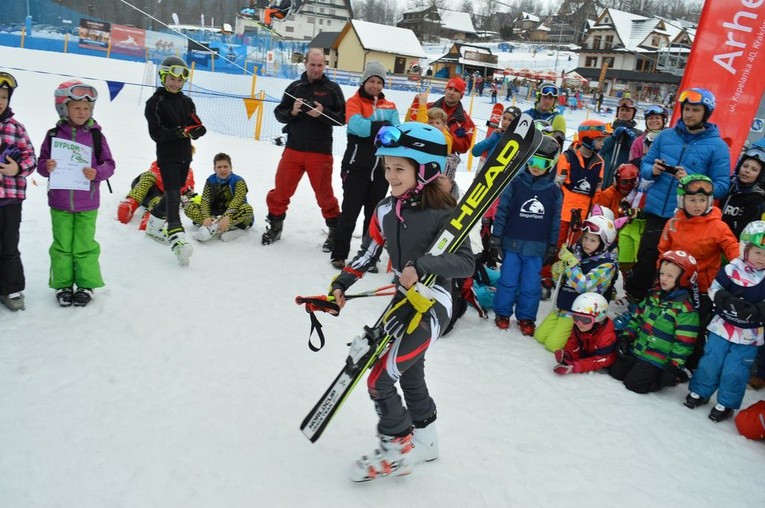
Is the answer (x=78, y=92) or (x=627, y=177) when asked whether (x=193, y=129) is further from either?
(x=627, y=177)

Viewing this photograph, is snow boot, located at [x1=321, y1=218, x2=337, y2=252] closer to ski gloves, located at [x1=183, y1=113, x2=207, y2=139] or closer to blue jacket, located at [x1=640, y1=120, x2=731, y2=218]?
ski gloves, located at [x1=183, y1=113, x2=207, y2=139]

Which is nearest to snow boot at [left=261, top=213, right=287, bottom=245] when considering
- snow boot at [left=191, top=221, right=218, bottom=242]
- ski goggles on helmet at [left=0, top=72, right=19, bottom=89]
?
snow boot at [left=191, top=221, right=218, bottom=242]

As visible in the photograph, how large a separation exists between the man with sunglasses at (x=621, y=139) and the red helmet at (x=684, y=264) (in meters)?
2.99

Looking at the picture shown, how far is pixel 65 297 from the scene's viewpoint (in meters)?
4.38

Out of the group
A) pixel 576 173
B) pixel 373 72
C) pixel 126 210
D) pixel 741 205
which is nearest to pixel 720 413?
pixel 741 205

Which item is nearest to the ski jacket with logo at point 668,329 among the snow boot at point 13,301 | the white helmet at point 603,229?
the white helmet at point 603,229

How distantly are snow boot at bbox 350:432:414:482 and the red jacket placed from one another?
84.3 inches

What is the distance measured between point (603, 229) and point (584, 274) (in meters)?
0.44

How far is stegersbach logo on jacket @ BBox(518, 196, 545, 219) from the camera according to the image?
16.2 ft

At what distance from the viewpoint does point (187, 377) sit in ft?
12.0

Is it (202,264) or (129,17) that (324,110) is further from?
(129,17)

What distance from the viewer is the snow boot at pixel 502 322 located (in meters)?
5.15

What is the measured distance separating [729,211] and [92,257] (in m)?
5.67

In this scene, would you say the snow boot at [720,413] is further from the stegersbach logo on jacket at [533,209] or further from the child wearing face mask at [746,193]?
the stegersbach logo on jacket at [533,209]
